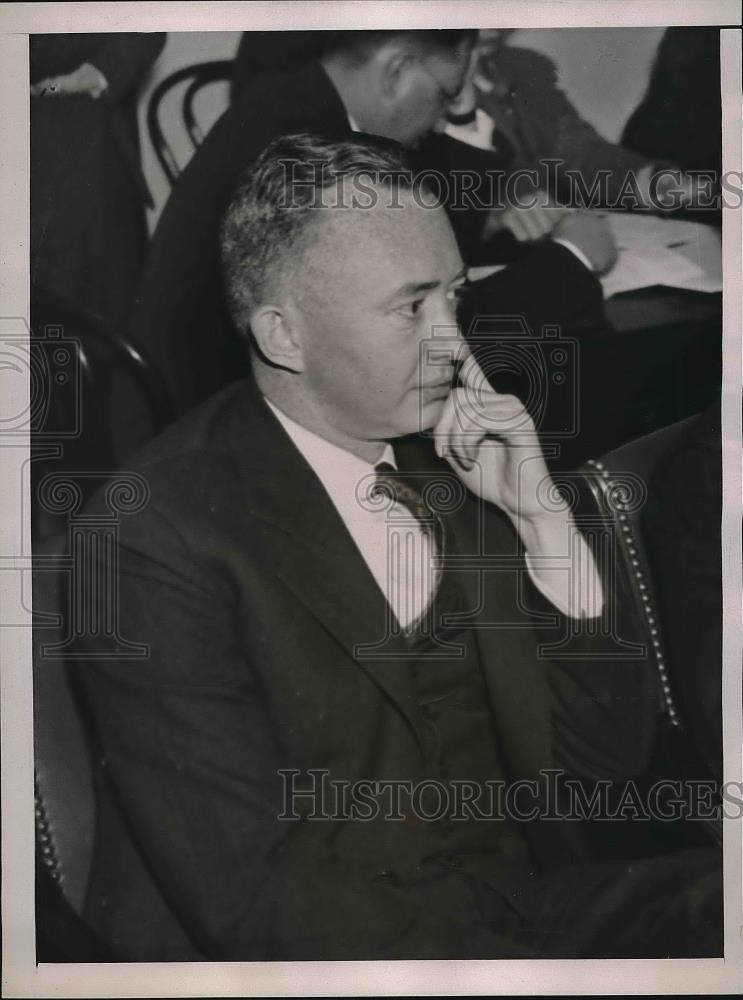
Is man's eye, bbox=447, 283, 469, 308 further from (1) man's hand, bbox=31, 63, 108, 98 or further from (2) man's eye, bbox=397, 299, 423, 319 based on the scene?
(1) man's hand, bbox=31, 63, 108, 98

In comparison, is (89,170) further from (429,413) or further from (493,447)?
(493,447)

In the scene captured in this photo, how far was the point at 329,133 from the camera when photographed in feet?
5.60

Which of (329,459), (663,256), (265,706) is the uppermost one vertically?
(663,256)

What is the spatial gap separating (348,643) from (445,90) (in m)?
1.05

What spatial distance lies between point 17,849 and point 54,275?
1098 millimetres

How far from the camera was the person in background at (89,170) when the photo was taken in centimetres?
172

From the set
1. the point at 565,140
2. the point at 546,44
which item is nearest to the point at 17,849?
the point at 565,140

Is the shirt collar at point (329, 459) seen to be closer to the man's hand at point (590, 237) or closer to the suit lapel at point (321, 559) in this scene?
the suit lapel at point (321, 559)

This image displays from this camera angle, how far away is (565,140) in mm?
1743

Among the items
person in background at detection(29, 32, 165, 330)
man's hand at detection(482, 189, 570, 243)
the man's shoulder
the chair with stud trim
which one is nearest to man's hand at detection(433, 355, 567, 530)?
the chair with stud trim

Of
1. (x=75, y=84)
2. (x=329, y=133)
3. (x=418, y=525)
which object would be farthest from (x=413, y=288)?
(x=75, y=84)

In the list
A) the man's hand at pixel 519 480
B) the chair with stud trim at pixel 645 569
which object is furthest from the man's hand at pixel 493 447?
the chair with stud trim at pixel 645 569

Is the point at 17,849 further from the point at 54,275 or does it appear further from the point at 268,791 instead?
the point at 54,275

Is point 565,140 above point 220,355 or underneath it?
above
